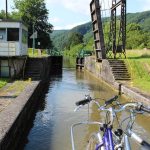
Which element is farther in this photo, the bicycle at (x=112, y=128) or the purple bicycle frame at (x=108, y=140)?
the purple bicycle frame at (x=108, y=140)

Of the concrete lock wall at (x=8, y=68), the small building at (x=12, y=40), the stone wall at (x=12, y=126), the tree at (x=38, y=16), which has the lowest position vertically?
the stone wall at (x=12, y=126)

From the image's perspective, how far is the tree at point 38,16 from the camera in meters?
71.4

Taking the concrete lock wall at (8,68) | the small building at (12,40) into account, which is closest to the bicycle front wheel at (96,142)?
the concrete lock wall at (8,68)

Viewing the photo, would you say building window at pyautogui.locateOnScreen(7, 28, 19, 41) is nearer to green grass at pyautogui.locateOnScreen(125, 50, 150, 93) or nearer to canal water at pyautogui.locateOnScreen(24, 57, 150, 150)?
canal water at pyautogui.locateOnScreen(24, 57, 150, 150)

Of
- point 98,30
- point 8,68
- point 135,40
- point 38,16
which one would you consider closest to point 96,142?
point 8,68

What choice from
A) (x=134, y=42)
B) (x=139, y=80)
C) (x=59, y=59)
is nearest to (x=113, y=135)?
(x=139, y=80)

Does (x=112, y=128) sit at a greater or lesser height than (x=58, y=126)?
greater

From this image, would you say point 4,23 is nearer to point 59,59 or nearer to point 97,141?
point 97,141

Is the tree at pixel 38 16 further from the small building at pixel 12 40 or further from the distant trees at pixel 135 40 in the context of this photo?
the small building at pixel 12 40

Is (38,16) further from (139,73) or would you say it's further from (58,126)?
(58,126)

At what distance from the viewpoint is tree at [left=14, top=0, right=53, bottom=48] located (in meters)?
71.4

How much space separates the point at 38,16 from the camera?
238ft

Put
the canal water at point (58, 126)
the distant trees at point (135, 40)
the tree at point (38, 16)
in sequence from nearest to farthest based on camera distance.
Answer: the canal water at point (58, 126) → the tree at point (38, 16) → the distant trees at point (135, 40)

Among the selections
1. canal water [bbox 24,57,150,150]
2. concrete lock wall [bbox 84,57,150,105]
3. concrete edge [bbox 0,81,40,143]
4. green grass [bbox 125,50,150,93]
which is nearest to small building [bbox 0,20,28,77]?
canal water [bbox 24,57,150,150]
